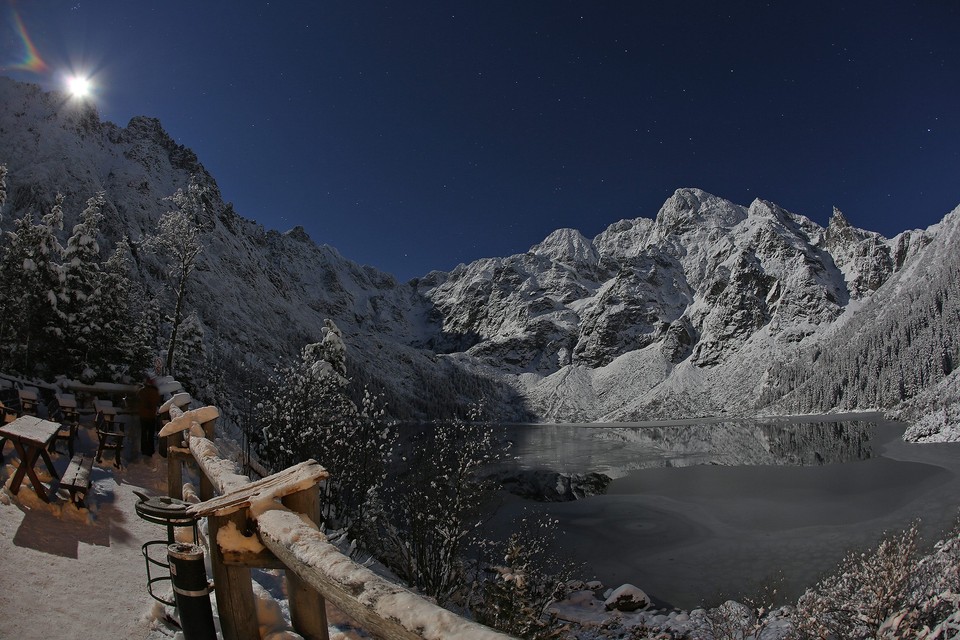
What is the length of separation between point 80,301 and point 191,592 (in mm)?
27347

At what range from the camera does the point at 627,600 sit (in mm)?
22250

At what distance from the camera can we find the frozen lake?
26828 mm

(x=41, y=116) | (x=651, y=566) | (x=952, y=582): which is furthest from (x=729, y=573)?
(x=41, y=116)

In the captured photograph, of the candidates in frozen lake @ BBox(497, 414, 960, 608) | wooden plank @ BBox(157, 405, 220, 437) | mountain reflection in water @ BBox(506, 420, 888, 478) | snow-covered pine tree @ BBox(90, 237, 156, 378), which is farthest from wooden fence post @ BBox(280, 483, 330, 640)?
mountain reflection in water @ BBox(506, 420, 888, 478)

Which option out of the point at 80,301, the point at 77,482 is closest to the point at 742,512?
the point at 77,482

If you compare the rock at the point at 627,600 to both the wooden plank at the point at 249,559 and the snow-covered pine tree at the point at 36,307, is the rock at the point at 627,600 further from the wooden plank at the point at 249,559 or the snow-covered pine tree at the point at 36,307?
the snow-covered pine tree at the point at 36,307

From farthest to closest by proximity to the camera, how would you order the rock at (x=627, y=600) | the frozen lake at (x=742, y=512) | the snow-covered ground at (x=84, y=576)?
the frozen lake at (x=742, y=512), the rock at (x=627, y=600), the snow-covered ground at (x=84, y=576)

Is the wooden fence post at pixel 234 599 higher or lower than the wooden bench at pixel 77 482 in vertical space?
lower

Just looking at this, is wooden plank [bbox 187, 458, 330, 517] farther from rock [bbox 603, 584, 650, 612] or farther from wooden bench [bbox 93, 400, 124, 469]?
rock [bbox 603, 584, 650, 612]

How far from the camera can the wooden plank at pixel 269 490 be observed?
2.96 m

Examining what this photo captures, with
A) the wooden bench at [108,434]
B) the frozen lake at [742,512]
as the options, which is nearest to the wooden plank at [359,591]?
the wooden bench at [108,434]

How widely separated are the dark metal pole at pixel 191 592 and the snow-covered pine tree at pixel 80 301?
85.0 feet

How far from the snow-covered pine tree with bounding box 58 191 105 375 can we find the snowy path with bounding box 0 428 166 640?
19.1 meters

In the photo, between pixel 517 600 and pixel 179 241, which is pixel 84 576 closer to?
pixel 517 600
